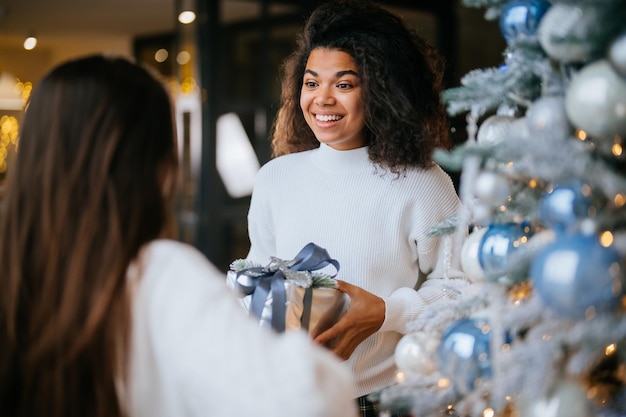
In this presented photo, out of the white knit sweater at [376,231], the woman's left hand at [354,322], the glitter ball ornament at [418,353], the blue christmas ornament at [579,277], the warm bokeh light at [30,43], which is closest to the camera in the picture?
the blue christmas ornament at [579,277]

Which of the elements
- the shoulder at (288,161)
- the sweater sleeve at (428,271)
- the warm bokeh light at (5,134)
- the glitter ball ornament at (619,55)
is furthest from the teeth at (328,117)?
the warm bokeh light at (5,134)

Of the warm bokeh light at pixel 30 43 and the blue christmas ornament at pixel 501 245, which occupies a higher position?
the warm bokeh light at pixel 30 43

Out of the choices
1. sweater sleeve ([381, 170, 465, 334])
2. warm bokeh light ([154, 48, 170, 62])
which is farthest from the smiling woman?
warm bokeh light ([154, 48, 170, 62])

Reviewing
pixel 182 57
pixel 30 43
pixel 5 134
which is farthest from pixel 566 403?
pixel 30 43

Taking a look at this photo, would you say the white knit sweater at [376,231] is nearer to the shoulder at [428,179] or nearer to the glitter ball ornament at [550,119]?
the shoulder at [428,179]

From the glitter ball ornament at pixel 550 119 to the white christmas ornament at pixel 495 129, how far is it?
16cm

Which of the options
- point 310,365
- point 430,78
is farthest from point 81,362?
point 430,78

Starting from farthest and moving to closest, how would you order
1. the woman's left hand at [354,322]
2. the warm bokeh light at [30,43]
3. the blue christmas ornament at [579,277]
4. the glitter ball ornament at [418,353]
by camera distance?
the warm bokeh light at [30,43] → the woman's left hand at [354,322] → the glitter ball ornament at [418,353] → the blue christmas ornament at [579,277]

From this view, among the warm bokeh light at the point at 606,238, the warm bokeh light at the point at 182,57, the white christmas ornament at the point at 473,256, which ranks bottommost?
the white christmas ornament at the point at 473,256

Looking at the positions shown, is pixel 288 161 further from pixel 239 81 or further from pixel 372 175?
pixel 239 81

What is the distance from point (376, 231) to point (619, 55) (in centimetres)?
93

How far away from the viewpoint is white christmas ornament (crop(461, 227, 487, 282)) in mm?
1087

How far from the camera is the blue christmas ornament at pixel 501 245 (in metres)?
1.04

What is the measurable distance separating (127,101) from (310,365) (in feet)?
1.25
